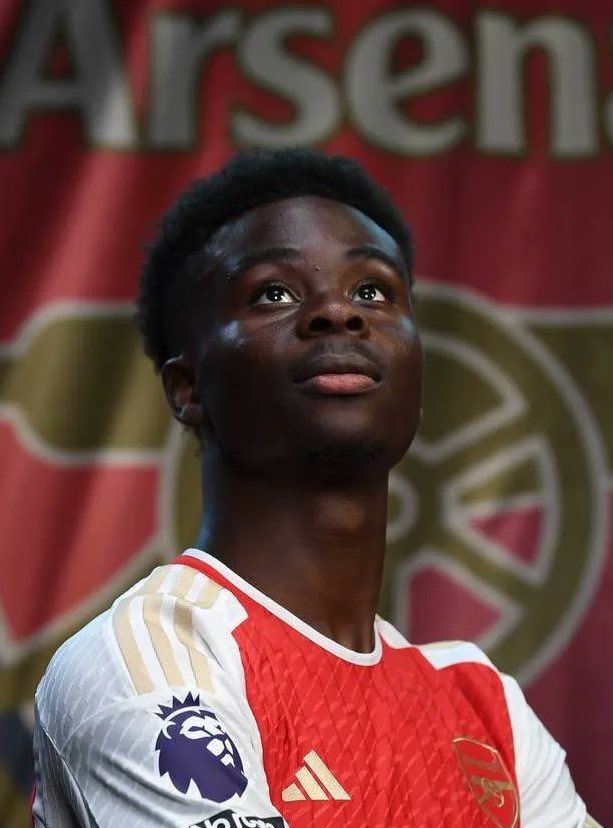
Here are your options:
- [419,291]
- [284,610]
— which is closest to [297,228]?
[284,610]

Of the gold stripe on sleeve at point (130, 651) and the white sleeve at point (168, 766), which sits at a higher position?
the gold stripe on sleeve at point (130, 651)

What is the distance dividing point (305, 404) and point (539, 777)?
0.55 metres

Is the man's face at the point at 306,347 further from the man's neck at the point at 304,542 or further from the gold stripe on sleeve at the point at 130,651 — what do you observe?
the gold stripe on sleeve at the point at 130,651

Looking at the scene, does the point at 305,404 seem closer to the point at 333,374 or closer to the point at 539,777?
the point at 333,374

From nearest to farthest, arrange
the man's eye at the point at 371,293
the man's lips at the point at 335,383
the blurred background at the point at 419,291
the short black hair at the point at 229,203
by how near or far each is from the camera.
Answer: the man's lips at the point at 335,383 < the man's eye at the point at 371,293 < the short black hair at the point at 229,203 < the blurred background at the point at 419,291

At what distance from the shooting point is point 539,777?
5.82 feet

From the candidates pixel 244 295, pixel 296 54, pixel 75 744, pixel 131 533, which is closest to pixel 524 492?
pixel 131 533

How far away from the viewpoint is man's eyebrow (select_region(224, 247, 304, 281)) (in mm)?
1688

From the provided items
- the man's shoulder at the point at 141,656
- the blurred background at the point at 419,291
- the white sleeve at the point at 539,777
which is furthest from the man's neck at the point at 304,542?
the blurred background at the point at 419,291

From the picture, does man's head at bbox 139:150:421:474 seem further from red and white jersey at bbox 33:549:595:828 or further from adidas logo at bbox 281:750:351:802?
adidas logo at bbox 281:750:351:802

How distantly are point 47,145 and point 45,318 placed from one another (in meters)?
0.33

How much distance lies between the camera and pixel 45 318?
2.77m

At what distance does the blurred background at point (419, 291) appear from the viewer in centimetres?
272

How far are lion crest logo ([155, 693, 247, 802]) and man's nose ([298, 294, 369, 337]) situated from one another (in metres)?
0.46
